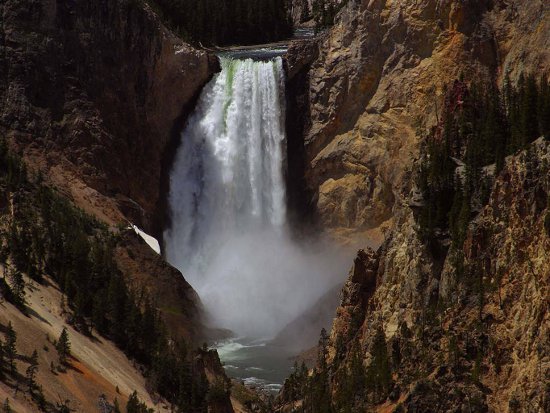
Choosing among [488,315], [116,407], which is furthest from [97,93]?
[488,315]

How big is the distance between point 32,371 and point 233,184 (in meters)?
44.3

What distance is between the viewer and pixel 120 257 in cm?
7481

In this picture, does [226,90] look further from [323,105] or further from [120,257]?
[120,257]

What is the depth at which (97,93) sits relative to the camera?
86750 millimetres

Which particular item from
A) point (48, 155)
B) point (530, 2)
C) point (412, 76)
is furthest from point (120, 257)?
point (530, 2)

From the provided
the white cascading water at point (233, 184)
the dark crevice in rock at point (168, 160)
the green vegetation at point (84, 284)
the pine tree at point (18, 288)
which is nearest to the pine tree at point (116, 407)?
the green vegetation at point (84, 284)

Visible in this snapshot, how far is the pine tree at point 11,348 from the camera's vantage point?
166 ft

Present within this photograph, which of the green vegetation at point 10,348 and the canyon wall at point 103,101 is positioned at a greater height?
the canyon wall at point 103,101

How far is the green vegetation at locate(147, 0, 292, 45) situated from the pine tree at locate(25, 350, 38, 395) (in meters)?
53.7

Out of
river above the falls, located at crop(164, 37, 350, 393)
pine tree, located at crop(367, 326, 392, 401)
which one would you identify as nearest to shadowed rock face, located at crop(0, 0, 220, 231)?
river above the falls, located at crop(164, 37, 350, 393)

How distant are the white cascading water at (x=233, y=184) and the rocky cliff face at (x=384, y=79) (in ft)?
13.7

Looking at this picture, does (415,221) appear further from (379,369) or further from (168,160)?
(168,160)

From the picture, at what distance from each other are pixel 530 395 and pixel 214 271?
53.8m

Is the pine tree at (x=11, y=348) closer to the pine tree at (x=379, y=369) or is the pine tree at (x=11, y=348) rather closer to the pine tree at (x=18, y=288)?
the pine tree at (x=18, y=288)
